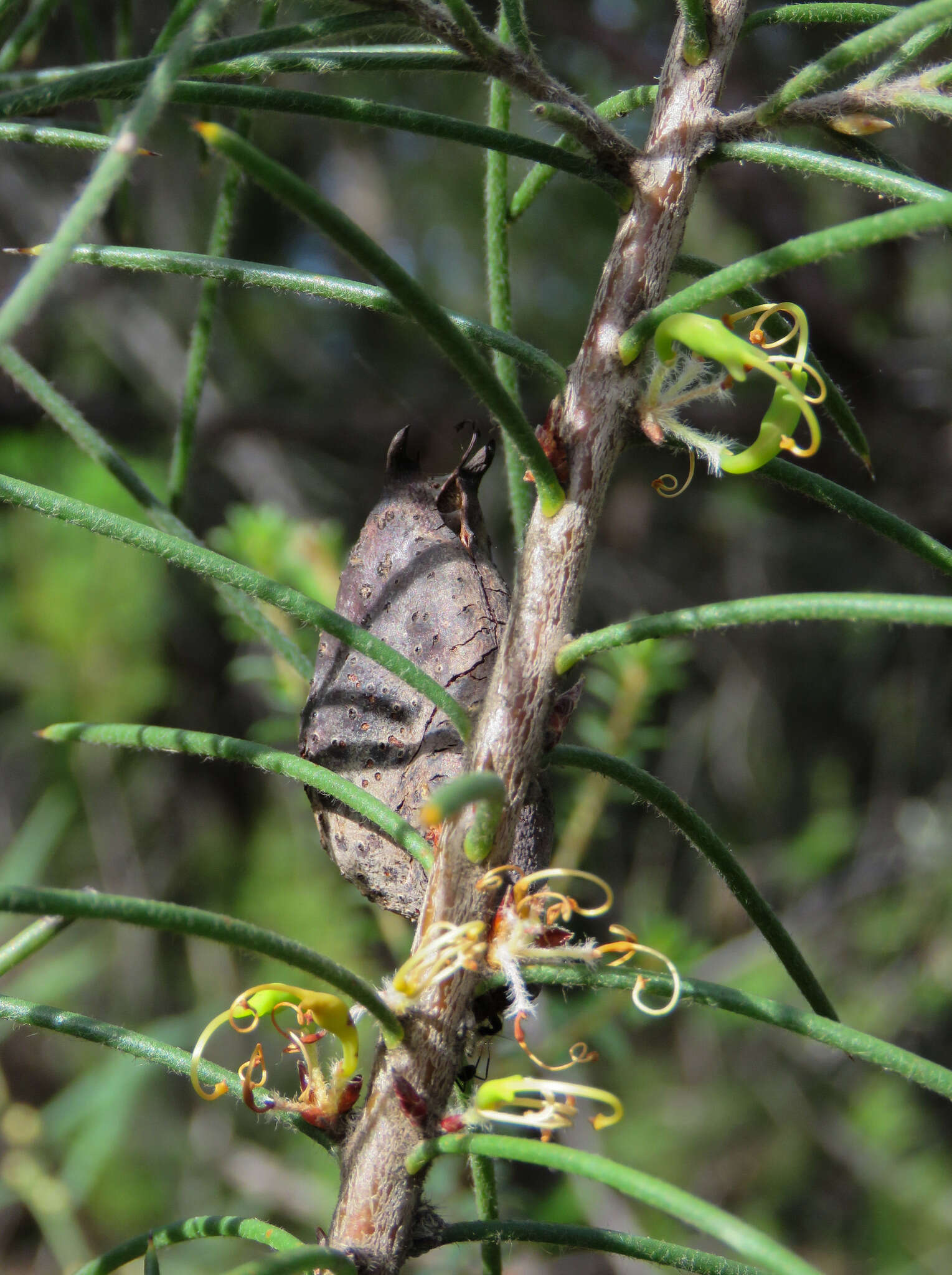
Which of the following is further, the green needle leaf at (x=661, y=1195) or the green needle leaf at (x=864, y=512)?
the green needle leaf at (x=864, y=512)

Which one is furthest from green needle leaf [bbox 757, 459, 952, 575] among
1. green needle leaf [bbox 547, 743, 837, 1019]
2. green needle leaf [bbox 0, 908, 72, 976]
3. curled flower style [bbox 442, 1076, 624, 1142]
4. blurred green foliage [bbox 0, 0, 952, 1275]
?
blurred green foliage [bbox 0, 0, 952, 1275]

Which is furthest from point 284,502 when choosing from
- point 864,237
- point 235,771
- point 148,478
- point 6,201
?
point 864,237

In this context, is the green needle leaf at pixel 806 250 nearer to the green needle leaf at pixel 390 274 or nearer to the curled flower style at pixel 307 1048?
the green needle leaf at pixel 390 274

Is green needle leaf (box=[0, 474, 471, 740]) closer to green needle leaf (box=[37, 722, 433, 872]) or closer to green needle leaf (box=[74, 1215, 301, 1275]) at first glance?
green needle leaf (box=[37, 722, 433, 872])

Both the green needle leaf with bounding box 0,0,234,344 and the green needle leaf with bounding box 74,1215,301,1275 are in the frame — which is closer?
the green needle leaf with bounding box 0,0,234,344

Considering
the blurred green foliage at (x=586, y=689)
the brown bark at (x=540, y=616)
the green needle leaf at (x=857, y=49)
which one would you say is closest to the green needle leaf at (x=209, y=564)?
the brown bark at (x=540, y=616)

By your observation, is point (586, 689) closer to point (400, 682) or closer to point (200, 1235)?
point (400, 682)
